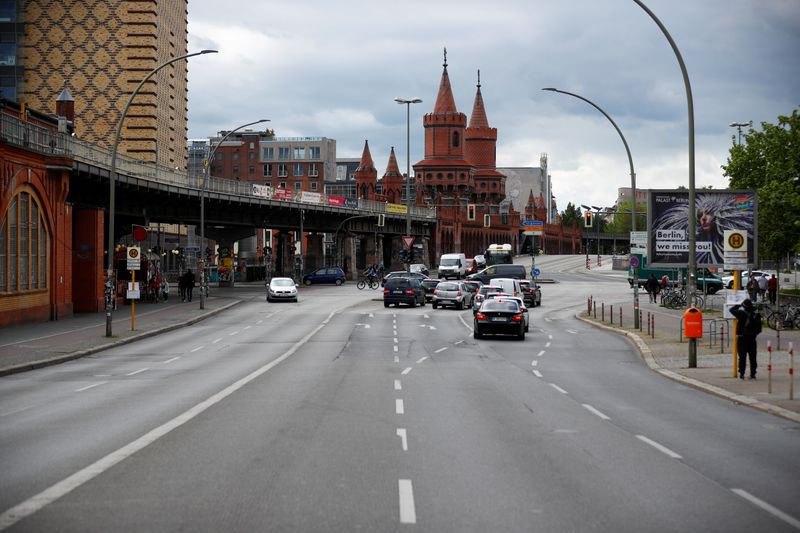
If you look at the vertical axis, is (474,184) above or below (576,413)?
above

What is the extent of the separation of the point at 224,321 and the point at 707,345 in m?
22.9

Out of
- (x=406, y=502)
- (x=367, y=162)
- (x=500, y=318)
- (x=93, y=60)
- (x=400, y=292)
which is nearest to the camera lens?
(x=406, y=502)

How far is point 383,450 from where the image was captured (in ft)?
37.9

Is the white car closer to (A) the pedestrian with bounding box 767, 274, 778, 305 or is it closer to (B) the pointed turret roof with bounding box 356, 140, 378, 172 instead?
(A) the pedestrian with bounding box 767, 274, 778, 305

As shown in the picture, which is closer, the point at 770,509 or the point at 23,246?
the point at 770,509

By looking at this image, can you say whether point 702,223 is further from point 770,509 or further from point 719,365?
point 770,509

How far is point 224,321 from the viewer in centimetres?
4428

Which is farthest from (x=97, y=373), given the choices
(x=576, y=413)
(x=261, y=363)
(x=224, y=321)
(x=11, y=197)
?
(x=224, y=321)

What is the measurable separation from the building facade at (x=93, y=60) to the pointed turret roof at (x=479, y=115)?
250ft

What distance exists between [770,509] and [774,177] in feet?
185

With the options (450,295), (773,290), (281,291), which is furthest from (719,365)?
(281,291)

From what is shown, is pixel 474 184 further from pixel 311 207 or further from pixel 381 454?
pixel 381 454

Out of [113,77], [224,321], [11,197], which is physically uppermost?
[113,77]

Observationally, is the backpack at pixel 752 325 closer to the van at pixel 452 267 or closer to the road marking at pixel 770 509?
the road marking at pixel 770 509
